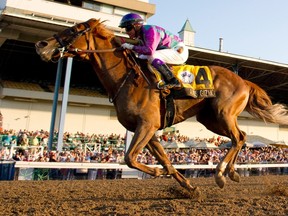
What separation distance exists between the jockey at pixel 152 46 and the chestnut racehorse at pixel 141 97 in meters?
0.20

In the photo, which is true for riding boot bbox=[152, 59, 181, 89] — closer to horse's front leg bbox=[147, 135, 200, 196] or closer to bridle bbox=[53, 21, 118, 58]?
bridle bbox=[53, 21, 118, 58]

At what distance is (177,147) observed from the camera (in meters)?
21.4

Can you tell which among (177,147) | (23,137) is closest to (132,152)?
(23,137)

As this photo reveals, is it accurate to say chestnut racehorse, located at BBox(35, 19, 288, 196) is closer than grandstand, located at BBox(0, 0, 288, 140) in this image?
Yes

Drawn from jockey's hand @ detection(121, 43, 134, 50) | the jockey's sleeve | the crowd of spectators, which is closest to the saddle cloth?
the jockey's sleeve

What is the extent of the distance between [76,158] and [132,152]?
10.2 meters

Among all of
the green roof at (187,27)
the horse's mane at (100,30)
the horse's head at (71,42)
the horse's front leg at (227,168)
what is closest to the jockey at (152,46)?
the horse's mane at (100,30)

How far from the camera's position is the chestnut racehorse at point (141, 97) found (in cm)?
471

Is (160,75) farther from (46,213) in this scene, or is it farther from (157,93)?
(46,213)

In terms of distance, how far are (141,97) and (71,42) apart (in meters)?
1.32

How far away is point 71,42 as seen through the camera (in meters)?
4.93

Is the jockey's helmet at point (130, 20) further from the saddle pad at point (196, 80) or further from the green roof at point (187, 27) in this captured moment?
the green roof at point (187, 27)

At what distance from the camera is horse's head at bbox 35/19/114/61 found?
4797 millimetres

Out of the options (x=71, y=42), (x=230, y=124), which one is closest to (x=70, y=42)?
(x=71, y=42)
